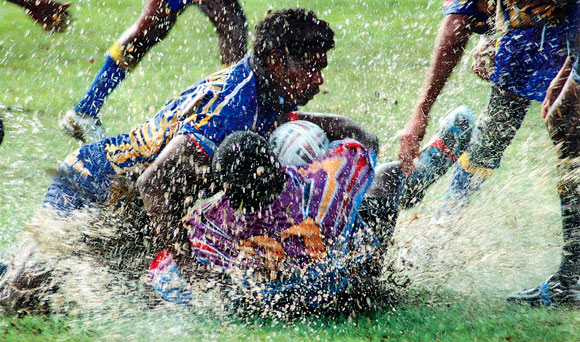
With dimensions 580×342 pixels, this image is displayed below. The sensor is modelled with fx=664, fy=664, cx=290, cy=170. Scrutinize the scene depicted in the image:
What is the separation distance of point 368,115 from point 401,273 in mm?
3739

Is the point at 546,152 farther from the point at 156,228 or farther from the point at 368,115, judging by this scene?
the point at 156,228

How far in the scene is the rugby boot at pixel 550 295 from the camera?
3.57 meters

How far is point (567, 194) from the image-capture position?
3641 millimetres

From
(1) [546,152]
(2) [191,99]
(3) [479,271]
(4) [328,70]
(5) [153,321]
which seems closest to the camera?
(5) [153,321]

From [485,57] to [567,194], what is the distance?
44.3 inches

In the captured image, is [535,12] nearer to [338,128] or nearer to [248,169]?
[338,128]

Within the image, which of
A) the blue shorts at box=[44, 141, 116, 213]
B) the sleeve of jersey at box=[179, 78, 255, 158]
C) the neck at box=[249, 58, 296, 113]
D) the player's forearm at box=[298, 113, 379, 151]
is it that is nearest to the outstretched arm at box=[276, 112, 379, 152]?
the player's forearm at box=[298, 113, 379, 151]

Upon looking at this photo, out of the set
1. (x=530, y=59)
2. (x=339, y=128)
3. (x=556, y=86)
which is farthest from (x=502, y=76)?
(x=339, y=128)

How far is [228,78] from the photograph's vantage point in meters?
3.57

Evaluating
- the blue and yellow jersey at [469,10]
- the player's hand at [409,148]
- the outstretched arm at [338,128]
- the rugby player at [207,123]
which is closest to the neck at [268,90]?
the rugby player at [207,123]

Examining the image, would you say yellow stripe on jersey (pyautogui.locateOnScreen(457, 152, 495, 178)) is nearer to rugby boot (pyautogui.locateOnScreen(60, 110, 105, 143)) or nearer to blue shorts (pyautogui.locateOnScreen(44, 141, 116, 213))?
blue shorts (pyautogui.locateOnScreen(44, 141, 116, 213))

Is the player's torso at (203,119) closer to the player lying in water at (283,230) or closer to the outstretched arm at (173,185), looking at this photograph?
the outstretched arm at (173,185)

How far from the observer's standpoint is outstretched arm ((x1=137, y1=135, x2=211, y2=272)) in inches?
126

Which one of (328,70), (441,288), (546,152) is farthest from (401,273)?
(328,70)
